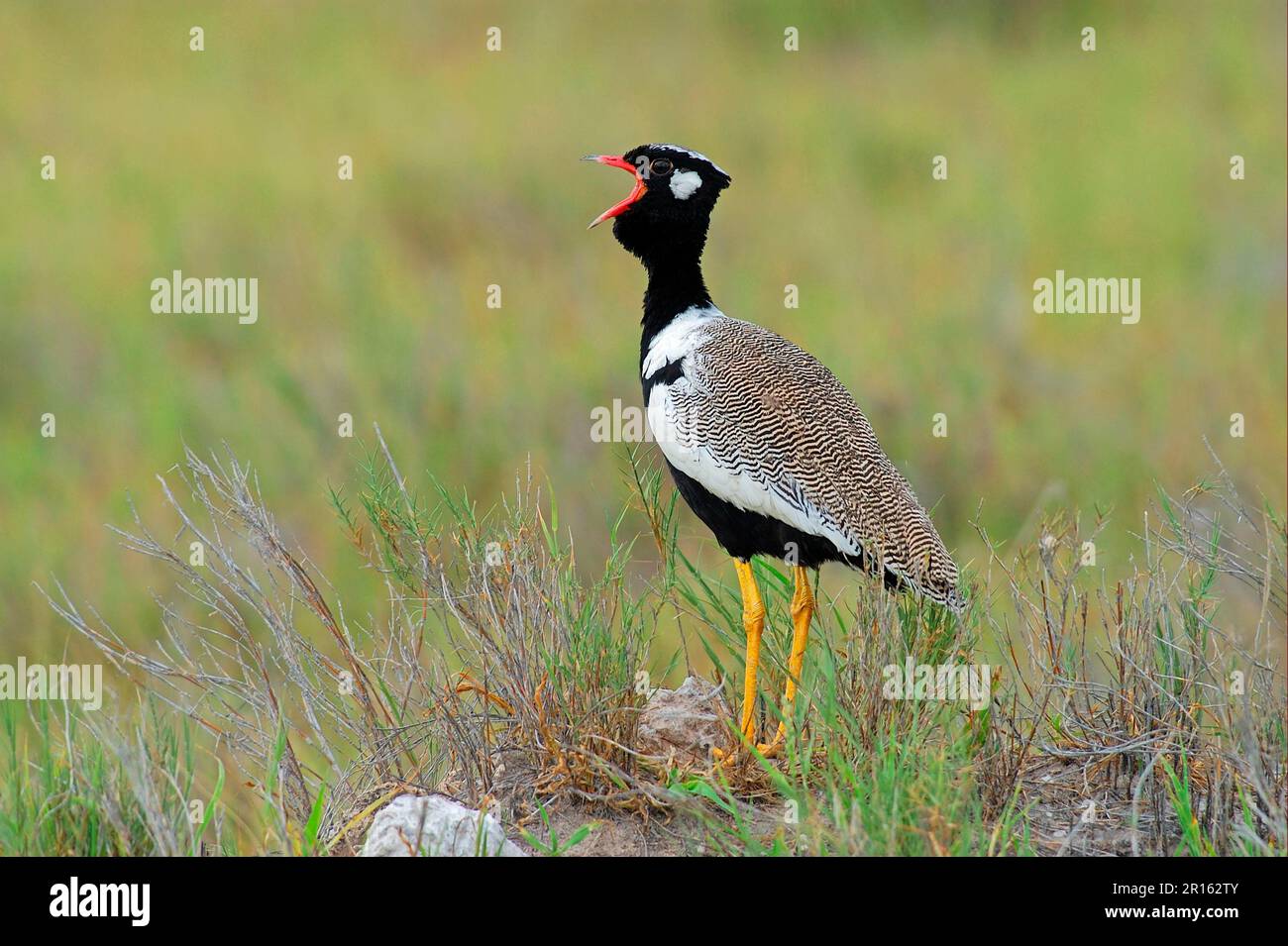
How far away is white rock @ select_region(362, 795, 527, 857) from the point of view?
3.52 m

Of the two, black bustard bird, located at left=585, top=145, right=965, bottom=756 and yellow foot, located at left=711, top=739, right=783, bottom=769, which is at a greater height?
black bustard bird, located at left=585, top=145, right=965, bottom=756

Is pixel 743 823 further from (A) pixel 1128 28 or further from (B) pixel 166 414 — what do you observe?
(A) pixel 1128 28

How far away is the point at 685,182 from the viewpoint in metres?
4.57

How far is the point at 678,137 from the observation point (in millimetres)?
12195

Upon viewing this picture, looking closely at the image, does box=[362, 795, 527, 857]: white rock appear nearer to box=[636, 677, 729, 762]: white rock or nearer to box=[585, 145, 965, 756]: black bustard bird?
box=[636, 677, 729, 762]: white rock

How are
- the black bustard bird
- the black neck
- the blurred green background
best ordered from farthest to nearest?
1. the blurred green background
2. the black neck
3. the black bustard bird

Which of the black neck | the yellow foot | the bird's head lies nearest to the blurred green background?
the black neck

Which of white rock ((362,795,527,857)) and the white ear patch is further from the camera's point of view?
the white ear patch

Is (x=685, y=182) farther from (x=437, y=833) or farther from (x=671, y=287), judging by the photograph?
(x=437, y=833)

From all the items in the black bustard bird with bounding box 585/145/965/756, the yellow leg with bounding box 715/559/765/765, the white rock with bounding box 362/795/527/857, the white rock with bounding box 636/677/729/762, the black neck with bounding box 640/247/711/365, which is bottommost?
the white rock with bounding box 362/795/527/857

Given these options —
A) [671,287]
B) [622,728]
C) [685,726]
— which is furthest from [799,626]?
[671,287]

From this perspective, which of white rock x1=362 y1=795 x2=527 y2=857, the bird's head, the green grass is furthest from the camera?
the bird's head

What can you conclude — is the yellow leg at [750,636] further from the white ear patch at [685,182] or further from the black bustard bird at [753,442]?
the white ear patch at [685,182]

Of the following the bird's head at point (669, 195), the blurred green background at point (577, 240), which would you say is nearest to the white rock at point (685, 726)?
the bird's head at point (669, 195)
